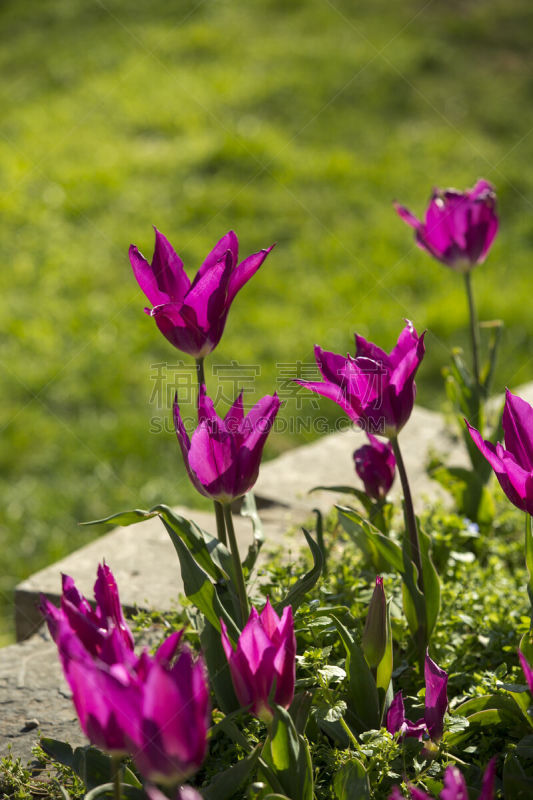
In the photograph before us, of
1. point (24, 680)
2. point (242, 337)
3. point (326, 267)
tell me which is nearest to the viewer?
point (24, 680)

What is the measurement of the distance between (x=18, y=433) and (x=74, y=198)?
6.16 feet

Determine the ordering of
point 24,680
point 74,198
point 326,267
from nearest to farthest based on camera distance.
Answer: point 24,680
point 326,267
point 74,198

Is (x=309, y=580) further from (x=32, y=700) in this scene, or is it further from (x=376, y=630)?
(x=32, y=700)

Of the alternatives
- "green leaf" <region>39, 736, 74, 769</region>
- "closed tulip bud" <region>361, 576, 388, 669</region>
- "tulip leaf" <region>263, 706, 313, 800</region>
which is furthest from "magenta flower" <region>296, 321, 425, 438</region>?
"green leaf" <region>39, 736, 74, 769</region>

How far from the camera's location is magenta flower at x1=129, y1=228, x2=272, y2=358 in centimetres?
129

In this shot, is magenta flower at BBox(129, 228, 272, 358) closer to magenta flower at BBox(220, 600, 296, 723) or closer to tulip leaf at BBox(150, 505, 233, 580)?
tulip leaf at BBox(150, 505, 233, 580)

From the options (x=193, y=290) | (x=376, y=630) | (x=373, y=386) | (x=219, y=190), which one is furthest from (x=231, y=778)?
(x=219, y=190)

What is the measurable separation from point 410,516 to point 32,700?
31.3 inches

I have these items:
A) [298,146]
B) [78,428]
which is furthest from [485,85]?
[78,428]

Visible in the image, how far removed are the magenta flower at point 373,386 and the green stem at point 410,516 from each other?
39 millimetres

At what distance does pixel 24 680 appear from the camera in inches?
66.8

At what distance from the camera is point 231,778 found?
1100 mm

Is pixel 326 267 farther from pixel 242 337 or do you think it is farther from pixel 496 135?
pixel 496 135

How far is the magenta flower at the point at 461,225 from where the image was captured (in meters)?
2.00
